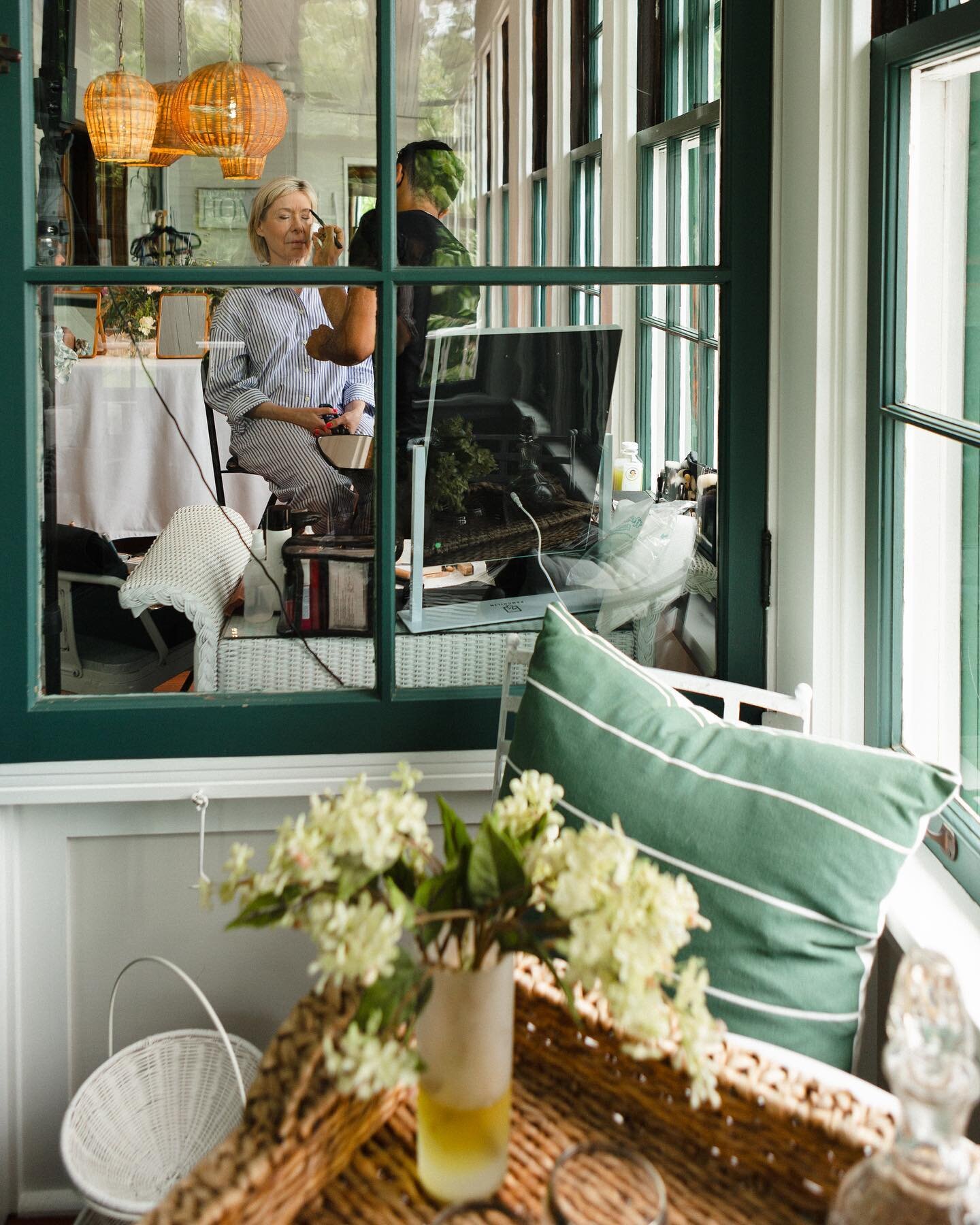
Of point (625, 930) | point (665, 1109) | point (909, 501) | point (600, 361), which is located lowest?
point (665, 1109)

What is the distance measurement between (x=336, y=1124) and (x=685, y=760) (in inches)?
22.7

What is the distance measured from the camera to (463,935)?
101 centimetres

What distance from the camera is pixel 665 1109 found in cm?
114

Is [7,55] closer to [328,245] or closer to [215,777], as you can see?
[328,245]

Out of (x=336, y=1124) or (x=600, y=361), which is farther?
(x=600, y=361)

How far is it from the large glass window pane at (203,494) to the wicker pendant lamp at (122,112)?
19 centimetres

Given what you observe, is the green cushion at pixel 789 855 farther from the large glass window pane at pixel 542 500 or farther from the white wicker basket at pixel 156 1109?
the white wicker basket at pixel 156 1109

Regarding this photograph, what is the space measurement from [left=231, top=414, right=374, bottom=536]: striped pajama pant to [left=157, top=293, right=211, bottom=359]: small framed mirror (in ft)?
0.43

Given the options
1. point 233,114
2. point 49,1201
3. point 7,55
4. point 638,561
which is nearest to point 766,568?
point 638,561

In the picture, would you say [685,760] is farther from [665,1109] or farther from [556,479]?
[556,479]

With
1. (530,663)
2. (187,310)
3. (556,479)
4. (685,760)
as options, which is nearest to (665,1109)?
(685,760)

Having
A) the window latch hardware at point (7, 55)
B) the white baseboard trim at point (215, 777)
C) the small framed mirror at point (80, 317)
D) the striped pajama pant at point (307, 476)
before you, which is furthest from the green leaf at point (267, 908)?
the window latch hardware at point (7, 55)

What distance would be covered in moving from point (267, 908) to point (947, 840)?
0.90 m

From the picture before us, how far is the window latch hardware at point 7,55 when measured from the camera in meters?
1.70
